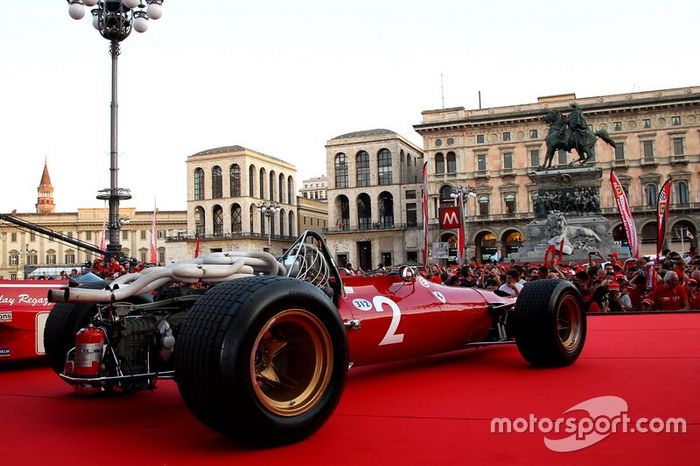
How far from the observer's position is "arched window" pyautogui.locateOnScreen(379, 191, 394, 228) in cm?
8994

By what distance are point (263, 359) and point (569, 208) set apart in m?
35.9

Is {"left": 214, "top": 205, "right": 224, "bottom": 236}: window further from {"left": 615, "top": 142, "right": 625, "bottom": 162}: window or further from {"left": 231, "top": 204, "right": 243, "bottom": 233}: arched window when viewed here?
{"left": 615, "top": 142, "right": 625, "bottom": 162}: window

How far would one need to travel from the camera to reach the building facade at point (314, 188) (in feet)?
595

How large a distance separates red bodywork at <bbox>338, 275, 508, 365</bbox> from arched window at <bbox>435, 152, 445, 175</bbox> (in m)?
76.4

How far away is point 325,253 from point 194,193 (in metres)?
98.9

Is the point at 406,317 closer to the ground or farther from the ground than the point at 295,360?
farther from the ground

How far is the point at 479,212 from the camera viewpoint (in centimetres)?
8081

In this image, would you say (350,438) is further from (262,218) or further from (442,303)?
(262,218)

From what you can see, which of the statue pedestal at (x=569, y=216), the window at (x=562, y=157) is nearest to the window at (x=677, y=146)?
the window at (x=562, y=157)

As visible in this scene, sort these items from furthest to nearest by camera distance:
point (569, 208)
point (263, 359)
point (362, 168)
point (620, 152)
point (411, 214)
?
point (362, 168) < point (411, 214) < point (620, 152) < point (569, 208) < point (263, 359)

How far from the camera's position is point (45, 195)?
15000 centimetres

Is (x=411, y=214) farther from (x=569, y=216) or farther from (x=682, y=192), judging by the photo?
(x=569, y=216)

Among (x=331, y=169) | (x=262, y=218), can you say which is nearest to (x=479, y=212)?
(x=331, y=169)

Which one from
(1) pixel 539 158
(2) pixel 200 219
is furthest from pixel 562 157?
(2) pixel 200 219
